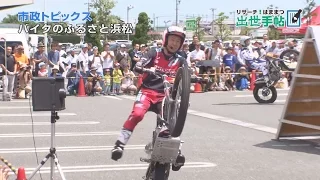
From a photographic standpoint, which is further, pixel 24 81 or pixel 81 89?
pixel 81 89

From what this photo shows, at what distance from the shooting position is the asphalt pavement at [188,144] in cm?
882

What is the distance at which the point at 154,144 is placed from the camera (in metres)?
6.60

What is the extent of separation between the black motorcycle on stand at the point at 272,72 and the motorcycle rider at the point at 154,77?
11.0 m

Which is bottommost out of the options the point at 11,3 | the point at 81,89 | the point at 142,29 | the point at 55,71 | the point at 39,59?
the point at 81,89

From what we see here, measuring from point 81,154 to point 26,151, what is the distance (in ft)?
3.25

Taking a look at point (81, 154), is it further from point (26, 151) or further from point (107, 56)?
point (107, 56)

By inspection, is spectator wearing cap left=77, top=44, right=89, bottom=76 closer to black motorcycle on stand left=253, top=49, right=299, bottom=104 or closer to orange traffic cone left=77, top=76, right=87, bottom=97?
orange traffic cone left=77, top=76, right=87, bottom=97

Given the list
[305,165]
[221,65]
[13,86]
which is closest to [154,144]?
[305,165]

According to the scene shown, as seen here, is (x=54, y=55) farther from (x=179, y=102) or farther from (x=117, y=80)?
(x=179, y=102)

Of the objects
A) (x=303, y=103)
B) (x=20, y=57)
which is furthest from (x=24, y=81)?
(x=303, y=103)

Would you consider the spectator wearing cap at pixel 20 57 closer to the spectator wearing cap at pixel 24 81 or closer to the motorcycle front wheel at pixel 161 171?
the spectator wearing cap at pixel 24 81

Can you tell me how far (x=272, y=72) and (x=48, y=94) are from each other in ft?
40.2

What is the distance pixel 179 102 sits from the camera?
6258 millimetres

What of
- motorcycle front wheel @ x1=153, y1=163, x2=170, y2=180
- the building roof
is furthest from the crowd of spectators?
motorcycle front wheel @ x1=153, y1=163, x2=170, y2=180
